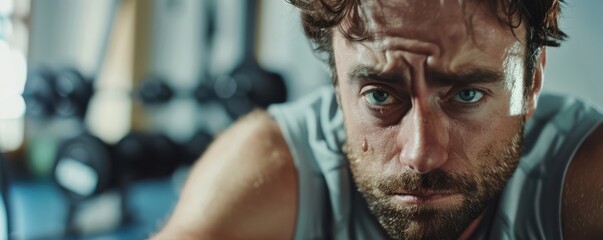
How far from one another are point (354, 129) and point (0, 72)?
0.51 metres

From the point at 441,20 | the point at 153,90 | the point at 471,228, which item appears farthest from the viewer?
the point at 153,90

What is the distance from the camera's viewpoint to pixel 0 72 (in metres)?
0.90

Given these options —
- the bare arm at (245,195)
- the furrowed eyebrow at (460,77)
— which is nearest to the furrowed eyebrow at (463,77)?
the furrowed eyebrow at (460,77)

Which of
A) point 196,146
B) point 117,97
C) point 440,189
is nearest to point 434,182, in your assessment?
point 440,189

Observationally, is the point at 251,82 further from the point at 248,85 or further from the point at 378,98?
the point at 378,98

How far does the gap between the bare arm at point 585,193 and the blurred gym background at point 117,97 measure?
0.33m

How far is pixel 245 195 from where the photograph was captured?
30.3 inches

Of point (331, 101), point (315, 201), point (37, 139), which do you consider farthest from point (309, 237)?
point (37, 139)

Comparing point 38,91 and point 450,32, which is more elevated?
point 450,32

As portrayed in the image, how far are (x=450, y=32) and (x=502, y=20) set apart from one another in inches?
2.2

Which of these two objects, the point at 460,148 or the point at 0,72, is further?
the point at 0,72

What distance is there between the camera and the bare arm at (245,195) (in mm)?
759

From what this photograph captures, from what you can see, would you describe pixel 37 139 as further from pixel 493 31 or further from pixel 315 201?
pixel 493 31

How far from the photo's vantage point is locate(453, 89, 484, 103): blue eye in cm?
68
